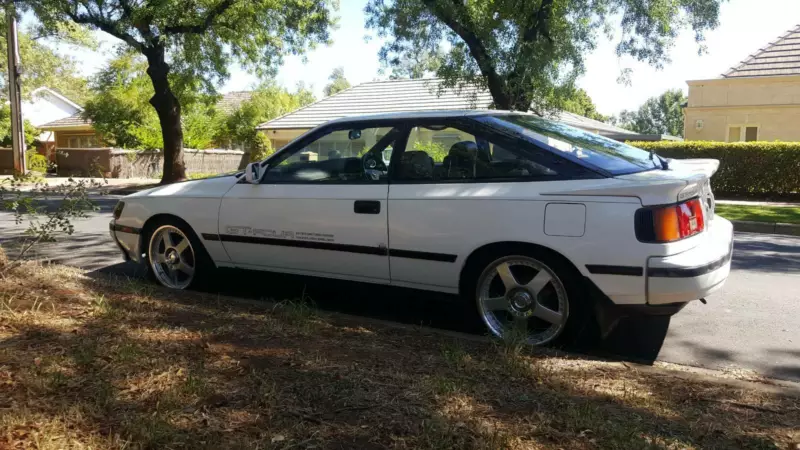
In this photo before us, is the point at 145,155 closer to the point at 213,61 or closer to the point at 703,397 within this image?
the point at 213,61

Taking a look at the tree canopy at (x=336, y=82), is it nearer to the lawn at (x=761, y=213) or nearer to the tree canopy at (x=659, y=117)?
the tree canopy at (x=659, y=117)

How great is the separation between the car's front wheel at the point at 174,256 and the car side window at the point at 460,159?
2041 mm

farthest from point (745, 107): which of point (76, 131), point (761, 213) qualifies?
point (76, 131)

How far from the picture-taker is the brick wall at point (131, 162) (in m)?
27.2

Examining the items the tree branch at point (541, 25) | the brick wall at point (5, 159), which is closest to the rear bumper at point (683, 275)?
the tree branch at point (541, 25)

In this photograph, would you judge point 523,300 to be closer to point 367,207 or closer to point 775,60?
point 367,207

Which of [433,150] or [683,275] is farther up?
[433,150]

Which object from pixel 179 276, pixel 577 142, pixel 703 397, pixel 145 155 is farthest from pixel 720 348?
pixel 145 155

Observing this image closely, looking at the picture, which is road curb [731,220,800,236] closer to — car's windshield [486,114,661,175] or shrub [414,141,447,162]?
car's windshield [486,114,661,175]

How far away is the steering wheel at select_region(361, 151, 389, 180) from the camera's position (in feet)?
15.3

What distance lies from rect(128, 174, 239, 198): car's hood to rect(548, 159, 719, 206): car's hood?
2.79 m

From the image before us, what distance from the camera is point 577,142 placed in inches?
175

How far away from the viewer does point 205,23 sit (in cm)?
1892

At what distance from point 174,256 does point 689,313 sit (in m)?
4.38
